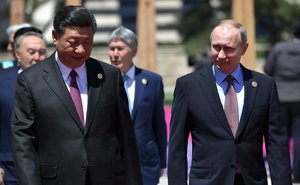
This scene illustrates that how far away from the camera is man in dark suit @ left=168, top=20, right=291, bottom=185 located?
16.9ft

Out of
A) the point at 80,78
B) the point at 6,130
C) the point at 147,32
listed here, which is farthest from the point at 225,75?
the point at 147,32

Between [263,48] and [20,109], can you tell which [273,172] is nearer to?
[20,109]

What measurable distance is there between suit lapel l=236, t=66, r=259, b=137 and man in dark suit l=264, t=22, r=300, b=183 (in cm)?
504

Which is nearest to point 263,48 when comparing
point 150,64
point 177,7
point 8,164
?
point 177,7

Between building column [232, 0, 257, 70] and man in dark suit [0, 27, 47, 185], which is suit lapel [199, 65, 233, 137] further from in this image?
building column [232, 0, 257, 70]

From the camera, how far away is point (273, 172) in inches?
207

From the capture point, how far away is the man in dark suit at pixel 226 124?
16.9 feet

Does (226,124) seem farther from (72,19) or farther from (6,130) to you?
(6,130)

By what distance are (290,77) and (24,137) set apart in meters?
6.19

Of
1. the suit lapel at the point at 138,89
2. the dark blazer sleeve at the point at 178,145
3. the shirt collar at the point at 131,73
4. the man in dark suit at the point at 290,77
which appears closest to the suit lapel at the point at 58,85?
the dark blazer sleeve at the point at 178,145

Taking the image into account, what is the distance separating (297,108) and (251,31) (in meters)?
1.28

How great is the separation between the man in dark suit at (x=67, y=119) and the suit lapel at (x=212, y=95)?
62cm

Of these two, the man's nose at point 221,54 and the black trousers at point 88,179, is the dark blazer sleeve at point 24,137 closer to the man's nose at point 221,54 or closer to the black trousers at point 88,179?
the black trousers at point 88,179

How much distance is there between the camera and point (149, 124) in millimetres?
7016
